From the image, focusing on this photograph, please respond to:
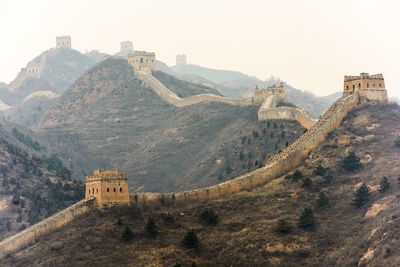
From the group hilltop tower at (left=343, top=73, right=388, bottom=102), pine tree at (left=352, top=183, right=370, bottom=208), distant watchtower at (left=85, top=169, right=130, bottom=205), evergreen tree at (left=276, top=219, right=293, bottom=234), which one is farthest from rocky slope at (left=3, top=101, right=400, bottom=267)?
hilltop tower at (left=343, top=73, right=388, bottom=102)

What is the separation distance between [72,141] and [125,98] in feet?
60.4

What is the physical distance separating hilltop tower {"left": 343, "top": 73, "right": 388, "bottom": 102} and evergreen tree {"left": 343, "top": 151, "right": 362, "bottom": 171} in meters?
15.5

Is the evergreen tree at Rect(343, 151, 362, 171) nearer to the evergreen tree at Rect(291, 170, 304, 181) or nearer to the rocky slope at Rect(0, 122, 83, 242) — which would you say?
the evergreen tree at Rect(291, 170, 304, 181)

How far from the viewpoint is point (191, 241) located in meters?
83.6

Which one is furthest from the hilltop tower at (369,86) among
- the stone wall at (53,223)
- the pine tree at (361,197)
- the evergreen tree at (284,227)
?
the stone wall at (53,223)

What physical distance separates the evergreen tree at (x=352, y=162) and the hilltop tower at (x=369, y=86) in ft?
50.7

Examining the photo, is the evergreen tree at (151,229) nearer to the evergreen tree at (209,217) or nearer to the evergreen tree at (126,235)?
the evergreen tree at (126,235)

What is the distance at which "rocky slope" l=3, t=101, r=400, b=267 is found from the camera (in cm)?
8006

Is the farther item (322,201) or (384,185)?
(322,201)

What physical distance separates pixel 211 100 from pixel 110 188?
7773 cm

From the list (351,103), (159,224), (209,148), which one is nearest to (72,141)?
(209,148)

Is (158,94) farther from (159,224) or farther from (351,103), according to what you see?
(159,224)

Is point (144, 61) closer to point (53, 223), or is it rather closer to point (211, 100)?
point (211, 100)

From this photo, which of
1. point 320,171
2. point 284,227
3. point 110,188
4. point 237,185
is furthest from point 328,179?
point 110,188
